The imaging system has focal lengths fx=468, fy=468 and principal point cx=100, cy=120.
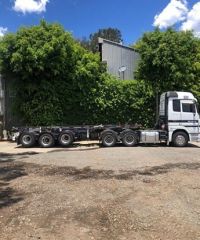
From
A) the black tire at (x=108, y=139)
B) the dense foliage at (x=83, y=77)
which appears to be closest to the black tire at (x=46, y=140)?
the black tire at (x=108, y=139)

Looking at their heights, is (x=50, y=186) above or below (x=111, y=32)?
below

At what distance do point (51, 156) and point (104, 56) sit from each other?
58.5ft

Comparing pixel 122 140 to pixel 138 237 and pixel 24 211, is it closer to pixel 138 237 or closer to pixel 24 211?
pixel 24 211

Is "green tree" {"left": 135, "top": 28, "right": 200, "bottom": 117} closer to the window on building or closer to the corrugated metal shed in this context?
the window on building

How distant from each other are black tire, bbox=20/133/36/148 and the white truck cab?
681 centimetres

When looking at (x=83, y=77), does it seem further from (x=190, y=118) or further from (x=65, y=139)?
(x=190, y=118)

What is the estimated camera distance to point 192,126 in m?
23.6

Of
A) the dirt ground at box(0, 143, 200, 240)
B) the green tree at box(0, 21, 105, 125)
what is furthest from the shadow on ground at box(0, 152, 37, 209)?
the green tree at box(0, 21, 105, 125)

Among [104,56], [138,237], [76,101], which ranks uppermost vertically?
[104,56]

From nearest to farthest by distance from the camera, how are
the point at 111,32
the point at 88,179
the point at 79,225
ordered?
the point at 79,225 < the point at 88,179 < the point at 111,32

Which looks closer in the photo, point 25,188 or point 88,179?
point 25,188

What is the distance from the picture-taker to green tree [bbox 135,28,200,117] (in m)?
27.3

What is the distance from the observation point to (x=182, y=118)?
23.6m

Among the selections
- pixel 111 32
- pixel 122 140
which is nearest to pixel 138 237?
pixel 122 140
